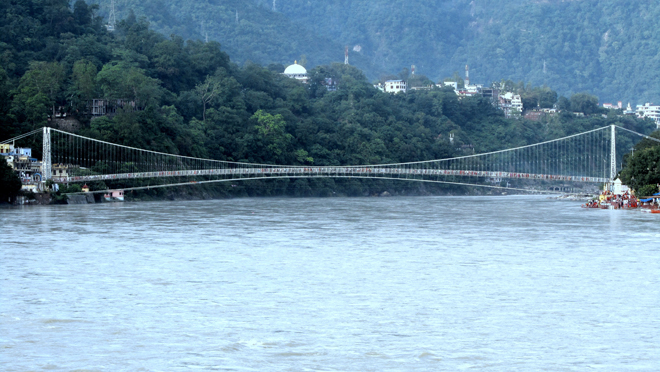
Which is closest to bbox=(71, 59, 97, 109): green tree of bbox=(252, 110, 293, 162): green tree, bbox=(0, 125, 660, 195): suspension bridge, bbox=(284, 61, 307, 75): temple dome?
bbox=(0, 125, 660, 195): suspension bridge

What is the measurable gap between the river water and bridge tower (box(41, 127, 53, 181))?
2391 cm

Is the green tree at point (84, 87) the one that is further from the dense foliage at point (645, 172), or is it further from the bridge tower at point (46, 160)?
the dense foliage at point (645, 172)

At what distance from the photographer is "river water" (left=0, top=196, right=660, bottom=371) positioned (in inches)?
592

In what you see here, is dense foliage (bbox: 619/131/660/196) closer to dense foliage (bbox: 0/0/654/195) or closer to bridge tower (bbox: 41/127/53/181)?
dense foliage (bbox: 0/0/654/195)

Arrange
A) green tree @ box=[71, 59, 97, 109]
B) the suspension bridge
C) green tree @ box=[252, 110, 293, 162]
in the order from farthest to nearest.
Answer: green tree @ box=[252, 110, 293, 162] < green tree @ box=[71, 59, 97, 109] < the suspension bridge

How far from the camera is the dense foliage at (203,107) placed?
7844 cm

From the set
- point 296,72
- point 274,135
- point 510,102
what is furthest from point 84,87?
point 510,102

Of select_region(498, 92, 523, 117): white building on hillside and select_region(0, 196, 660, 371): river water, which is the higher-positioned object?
select_region(498, 92, 523, 117): white building on hillside

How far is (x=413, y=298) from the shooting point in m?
20.5

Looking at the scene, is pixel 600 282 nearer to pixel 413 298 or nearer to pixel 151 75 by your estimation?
pixel 413 298

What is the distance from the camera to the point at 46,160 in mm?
63156

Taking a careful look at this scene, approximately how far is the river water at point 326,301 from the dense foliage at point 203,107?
41.2 m

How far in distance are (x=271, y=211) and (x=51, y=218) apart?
14709 mm

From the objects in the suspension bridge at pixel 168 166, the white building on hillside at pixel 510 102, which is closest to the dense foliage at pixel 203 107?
the suspension bridge at pixel 168 166
